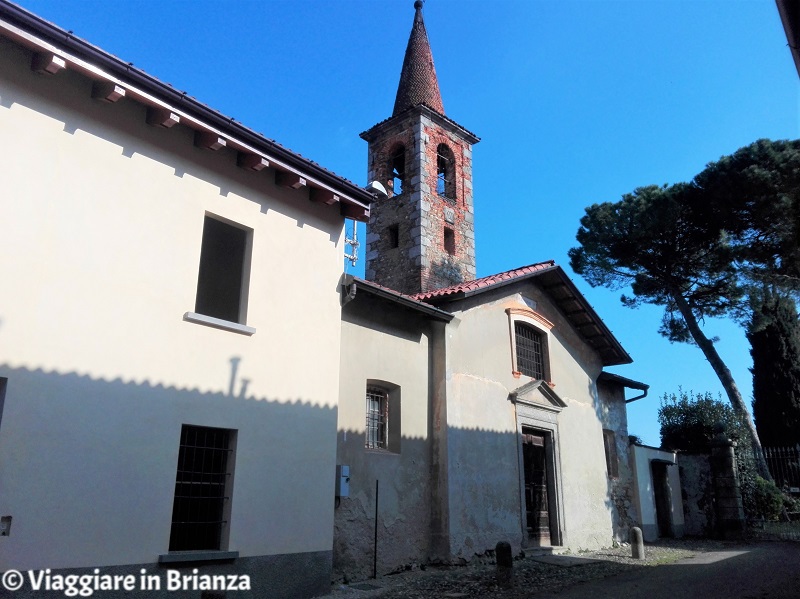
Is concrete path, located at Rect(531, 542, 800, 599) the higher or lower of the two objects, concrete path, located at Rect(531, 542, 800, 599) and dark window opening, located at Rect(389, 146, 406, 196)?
the lower

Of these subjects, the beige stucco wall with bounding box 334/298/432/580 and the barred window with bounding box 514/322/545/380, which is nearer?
the beige stucco wall with bounding box 334/298/432/580

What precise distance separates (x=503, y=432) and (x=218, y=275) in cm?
606

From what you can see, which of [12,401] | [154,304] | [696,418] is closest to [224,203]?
[154,304]

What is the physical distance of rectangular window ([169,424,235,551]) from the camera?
24.2ft

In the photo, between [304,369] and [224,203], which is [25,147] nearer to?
[224,203]

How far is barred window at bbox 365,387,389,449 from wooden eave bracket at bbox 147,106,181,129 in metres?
5.21

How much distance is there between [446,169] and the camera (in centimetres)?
2042

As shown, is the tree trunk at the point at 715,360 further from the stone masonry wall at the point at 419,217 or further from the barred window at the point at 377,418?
the barred window at the point at 377,418

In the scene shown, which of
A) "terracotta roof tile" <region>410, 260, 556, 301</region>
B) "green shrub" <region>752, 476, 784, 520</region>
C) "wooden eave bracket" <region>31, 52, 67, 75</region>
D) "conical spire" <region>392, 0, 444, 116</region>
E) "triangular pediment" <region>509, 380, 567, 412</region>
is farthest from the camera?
"conical spire" <region>392, 0, 444, 116</region>

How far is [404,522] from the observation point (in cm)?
1020

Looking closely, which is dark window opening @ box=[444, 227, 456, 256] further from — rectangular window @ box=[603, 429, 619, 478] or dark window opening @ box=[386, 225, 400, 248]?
rectangular window @ box=[603, 429, 619, 478]

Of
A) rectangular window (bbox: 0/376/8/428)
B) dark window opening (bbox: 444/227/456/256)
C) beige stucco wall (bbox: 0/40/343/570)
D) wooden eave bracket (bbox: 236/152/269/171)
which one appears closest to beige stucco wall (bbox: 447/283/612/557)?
beige stucco wall (bbox: 0/40/343/570)

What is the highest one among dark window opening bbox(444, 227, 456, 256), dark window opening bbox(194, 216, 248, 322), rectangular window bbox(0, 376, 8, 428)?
dark window opening bbox(444, 227, 456, 256)

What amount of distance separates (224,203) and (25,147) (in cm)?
233
